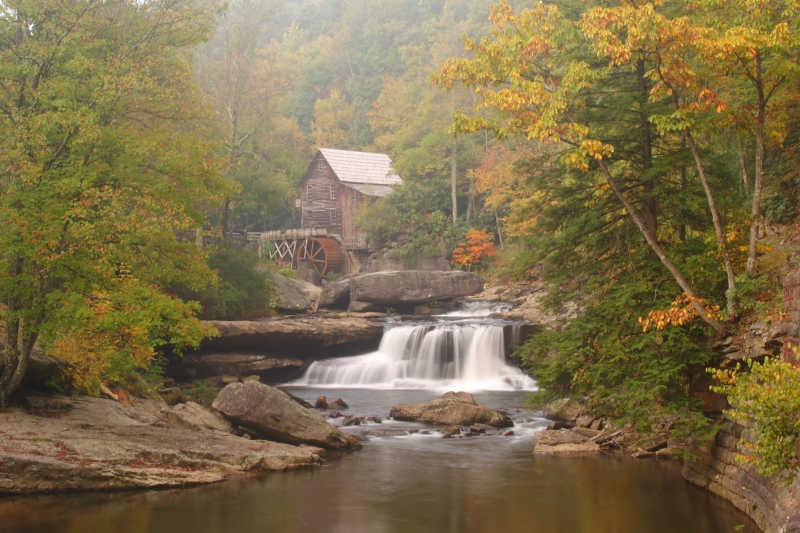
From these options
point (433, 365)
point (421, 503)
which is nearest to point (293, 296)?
point (433, 365)

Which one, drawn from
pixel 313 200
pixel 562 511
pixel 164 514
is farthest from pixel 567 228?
pixel 313 200

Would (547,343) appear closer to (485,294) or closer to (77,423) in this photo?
(77,423)

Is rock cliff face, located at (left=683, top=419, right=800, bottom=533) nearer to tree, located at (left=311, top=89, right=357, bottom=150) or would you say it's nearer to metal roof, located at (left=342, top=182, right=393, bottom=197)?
metal roof, located at (left=342, top=182, right=393, bottom=197)

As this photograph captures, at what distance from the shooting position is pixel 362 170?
46656 mm

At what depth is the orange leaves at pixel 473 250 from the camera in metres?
37.2

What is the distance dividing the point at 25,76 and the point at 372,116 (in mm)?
45737

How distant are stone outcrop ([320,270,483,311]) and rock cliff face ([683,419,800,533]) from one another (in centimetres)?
2182

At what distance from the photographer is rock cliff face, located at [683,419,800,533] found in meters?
7.15

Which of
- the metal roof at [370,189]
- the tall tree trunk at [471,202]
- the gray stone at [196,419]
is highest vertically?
the metal roof at [370,189]

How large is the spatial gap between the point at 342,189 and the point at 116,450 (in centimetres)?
3599

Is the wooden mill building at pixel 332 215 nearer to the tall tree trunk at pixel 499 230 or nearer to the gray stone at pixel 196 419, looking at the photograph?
the tall tree trunk at pixel 499 230

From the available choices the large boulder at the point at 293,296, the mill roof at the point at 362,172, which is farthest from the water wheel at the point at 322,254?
the large boulder at the point at 293,296

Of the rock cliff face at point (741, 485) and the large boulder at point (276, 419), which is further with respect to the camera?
the large boulder at point (276, 419)

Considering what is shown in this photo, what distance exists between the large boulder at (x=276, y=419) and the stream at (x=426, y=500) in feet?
1.99
